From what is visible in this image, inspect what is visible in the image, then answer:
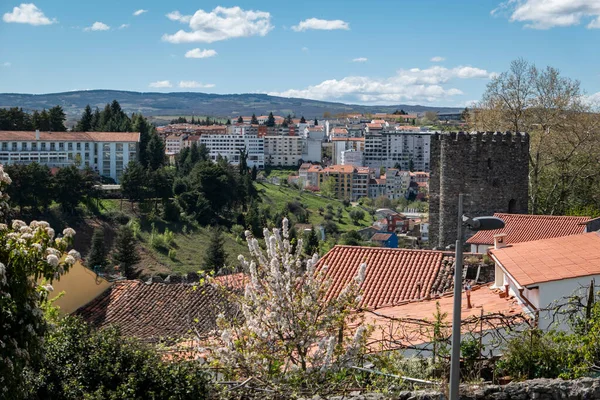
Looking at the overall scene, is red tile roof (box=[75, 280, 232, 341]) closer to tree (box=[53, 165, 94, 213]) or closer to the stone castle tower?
the stone castle tower

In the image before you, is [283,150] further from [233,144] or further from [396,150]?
[396,150]

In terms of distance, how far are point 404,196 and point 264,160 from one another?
113 ft

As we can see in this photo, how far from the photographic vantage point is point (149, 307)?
1700cm

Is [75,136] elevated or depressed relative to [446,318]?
elevated

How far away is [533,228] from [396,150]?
16258cm

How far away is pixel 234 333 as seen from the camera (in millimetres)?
8391

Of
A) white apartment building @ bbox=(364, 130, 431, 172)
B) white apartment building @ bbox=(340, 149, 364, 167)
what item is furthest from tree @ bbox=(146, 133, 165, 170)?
white apartment building @ bbox=(364, 130, 431, 172)

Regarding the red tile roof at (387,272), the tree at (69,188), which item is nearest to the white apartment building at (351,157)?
the tree at (69,188)

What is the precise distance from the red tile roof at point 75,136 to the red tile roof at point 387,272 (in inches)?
2880

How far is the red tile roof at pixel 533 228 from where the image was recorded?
1744cm

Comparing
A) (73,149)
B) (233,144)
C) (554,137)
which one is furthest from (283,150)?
(554,137)

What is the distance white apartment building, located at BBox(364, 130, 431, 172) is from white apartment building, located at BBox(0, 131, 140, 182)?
92493 mm

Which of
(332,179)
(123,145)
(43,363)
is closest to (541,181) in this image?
(43,363)

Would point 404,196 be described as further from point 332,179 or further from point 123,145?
point 123,145
